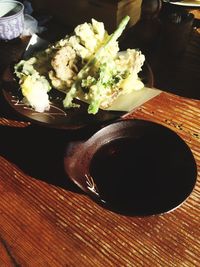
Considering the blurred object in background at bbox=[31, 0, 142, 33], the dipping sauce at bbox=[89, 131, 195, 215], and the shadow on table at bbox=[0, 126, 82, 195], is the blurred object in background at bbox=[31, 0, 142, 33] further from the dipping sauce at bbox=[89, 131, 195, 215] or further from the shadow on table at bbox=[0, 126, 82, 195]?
the dipping sauce at bbox=[89, 131, 195, 215]

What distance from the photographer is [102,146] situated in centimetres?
175

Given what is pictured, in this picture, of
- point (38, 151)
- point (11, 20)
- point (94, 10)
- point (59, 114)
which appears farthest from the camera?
point (94, 10)

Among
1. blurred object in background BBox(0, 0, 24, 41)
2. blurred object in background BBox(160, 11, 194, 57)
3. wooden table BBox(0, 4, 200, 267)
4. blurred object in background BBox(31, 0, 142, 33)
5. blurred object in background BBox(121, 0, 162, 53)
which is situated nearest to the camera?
wooden table BBox(0, 4, 200, 267)

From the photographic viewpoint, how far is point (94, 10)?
3.33 metres

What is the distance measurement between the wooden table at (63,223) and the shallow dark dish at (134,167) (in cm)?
15

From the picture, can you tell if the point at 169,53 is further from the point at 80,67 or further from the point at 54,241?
the point at 54,241

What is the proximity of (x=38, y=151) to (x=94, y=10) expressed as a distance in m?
2.05

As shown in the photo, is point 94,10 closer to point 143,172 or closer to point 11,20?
point 11,20

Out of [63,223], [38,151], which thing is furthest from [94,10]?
[63,223]

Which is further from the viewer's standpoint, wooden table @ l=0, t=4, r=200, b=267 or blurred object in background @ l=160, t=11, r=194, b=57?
blurred object in background @ l=160, t=11, r=194, b=57

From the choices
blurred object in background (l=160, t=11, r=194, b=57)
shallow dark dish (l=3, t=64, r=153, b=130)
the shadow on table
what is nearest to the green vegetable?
shallow dark dish (l=3, t=64, r=153, b=130)

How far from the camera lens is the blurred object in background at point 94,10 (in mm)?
3193

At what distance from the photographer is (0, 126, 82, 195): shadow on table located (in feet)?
6.03

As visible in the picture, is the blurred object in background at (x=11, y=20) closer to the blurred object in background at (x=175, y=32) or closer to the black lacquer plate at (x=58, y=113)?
the black lacquer plate at (x=58, y=113)
